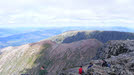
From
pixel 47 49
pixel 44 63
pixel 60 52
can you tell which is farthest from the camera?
pixel 47 49

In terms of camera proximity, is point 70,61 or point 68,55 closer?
point 70,61

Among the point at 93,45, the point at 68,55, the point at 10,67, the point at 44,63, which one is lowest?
the point at 10,67

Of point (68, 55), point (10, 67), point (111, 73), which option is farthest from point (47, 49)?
point (111, 73)

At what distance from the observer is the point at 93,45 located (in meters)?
96.4

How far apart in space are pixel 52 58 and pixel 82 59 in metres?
24.2

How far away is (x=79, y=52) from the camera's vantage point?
304 ft

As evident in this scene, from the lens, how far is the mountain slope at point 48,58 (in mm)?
84625

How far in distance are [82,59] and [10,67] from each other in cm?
6197

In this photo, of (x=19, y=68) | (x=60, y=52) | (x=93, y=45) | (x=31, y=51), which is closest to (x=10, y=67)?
(x=19, y=68)

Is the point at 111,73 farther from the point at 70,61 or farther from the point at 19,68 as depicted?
the point at 19,68

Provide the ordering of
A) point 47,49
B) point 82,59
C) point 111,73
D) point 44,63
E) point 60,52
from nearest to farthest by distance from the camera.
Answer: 1. point 111,73
2. point 82,59
3. point 44,63
4. point 60,52
5. point 47,49

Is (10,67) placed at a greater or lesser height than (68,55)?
lesser

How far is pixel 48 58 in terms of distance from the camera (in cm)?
9512

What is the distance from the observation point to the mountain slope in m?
84.6
